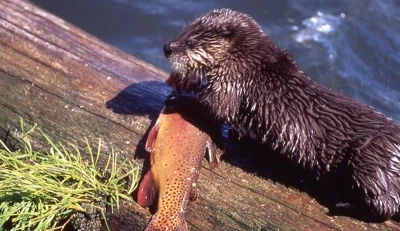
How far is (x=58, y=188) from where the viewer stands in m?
3.92

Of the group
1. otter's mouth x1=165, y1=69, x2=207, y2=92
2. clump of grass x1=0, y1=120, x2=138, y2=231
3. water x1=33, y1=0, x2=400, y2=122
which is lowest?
water x1=33, y1=0, x2=400, y2=122

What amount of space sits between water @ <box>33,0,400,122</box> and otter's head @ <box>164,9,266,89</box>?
4.34m

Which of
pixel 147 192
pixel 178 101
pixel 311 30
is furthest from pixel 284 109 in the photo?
pixel 311 30

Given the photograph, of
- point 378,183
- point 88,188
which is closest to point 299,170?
point 378,183

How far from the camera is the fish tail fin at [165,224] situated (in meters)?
3.58

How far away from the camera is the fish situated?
12.0 feet

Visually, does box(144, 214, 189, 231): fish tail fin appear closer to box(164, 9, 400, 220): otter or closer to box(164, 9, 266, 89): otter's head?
box(164, 9, 400, 220): otter

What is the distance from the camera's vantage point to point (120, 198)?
391 cm

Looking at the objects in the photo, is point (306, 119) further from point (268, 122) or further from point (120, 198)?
point (120, 198)

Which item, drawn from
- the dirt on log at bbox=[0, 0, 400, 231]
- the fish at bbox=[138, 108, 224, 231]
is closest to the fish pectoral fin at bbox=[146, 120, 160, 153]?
the fish at bbox=[138, 108, 224, 231]

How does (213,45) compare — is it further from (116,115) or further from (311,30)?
(311,30)

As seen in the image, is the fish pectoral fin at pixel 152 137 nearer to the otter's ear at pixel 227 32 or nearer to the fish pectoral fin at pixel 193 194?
the fish pectoral fin at pixel 193 194

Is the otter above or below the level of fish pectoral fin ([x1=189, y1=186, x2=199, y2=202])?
above

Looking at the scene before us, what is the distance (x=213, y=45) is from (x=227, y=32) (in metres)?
0.12
